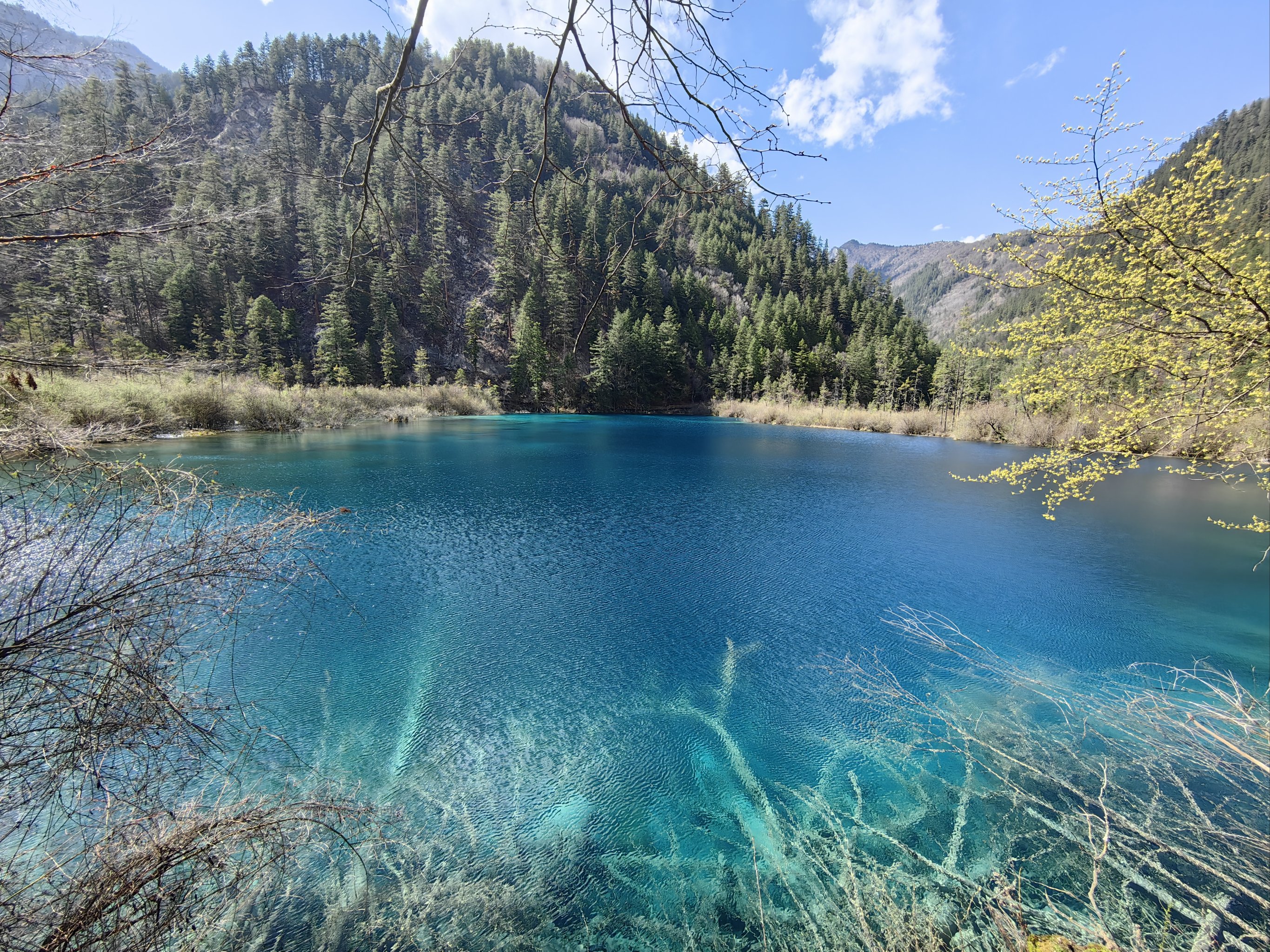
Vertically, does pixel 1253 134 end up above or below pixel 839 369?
above

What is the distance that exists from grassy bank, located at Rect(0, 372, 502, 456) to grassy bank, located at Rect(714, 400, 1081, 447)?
25246 millimetres

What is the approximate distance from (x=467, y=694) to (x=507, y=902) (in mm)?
2791

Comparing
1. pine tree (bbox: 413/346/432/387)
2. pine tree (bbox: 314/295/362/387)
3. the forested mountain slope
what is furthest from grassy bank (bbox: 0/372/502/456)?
pine tree (bbox: 314/295/362/387)

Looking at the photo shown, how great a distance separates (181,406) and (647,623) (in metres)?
27.0

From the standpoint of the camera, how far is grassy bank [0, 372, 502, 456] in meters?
2.90

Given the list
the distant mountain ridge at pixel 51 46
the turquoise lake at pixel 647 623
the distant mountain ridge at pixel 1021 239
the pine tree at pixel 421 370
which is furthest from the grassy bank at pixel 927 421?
the distant mountain ridge at pixel 51 46

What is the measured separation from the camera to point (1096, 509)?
16.0 metres

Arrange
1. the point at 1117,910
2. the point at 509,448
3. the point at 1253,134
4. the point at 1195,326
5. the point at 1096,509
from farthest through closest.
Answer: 1. the point at 1253,134
2. the point at 509,448
3. the point at 1096,509
4. the point at 1195,326
5. the point at 1117,910

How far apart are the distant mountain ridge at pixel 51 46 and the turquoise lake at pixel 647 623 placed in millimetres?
4761

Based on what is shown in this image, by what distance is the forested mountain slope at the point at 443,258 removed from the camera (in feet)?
6.77

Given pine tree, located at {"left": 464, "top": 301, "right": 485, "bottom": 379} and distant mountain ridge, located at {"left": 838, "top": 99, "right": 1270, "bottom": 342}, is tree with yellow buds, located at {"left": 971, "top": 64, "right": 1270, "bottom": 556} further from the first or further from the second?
pine tree, located at {"left": 464, "top": 301, "right": 485, "bottom": 379}

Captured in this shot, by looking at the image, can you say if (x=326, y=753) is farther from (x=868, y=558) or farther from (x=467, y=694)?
(x=868, y=558)

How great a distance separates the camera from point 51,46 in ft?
7.63

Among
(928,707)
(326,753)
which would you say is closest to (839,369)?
(928,707)
